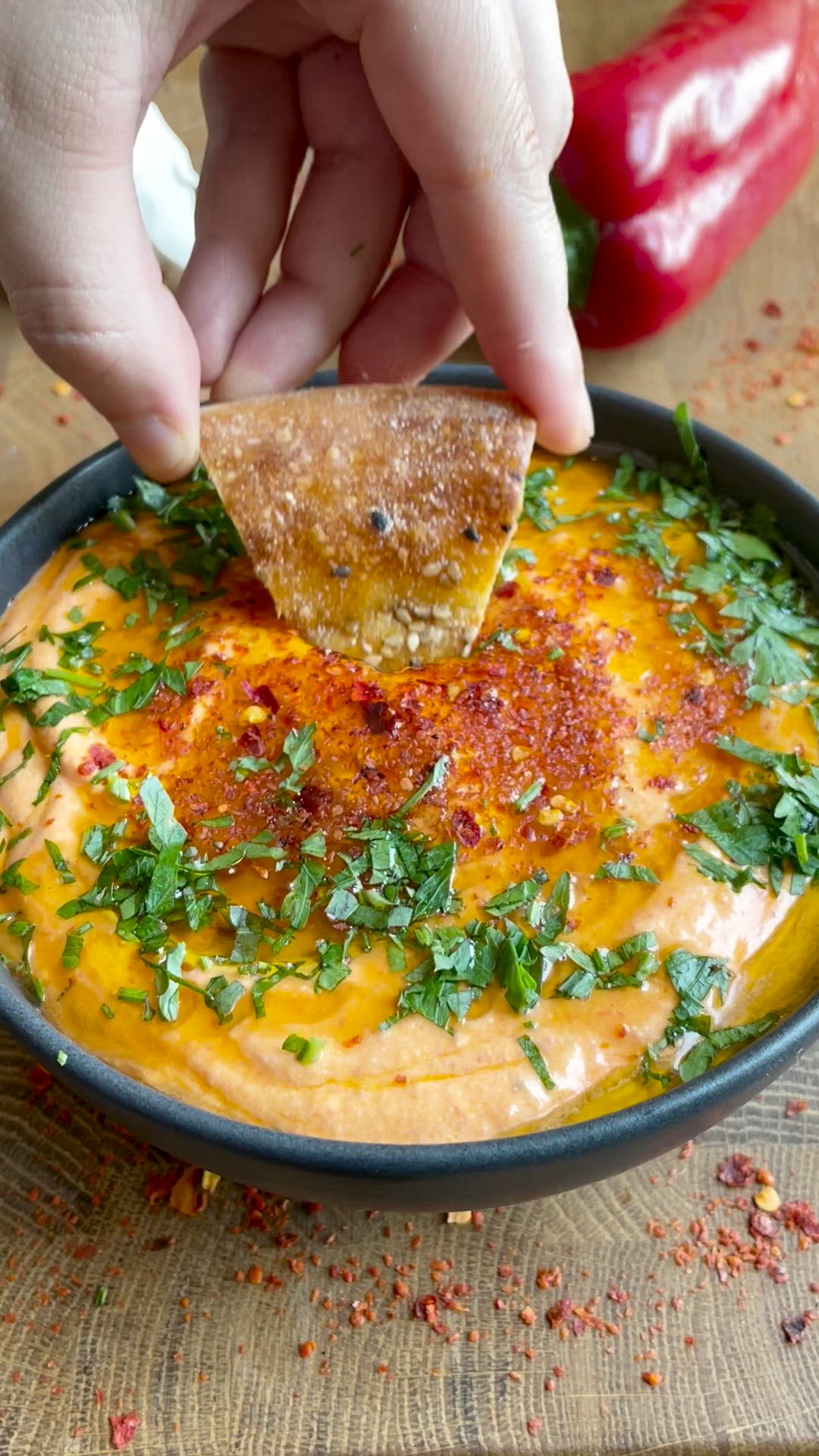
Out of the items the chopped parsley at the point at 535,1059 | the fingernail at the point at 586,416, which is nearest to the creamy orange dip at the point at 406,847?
the chopped parsley at the point at 535,1059

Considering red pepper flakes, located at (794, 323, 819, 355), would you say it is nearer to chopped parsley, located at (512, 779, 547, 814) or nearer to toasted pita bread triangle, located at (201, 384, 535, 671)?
toasted pita bread triangle, located at (201, 384, 535, 671)

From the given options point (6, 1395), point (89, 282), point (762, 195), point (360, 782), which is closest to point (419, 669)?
point (360, 782)

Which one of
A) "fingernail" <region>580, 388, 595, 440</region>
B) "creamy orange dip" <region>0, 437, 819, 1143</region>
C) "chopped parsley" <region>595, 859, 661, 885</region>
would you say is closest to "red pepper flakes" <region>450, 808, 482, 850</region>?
"creamy orange dip" <region>0, 437, 819, 1143</region>

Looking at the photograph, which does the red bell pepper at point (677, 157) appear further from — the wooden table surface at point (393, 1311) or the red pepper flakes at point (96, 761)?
the wooden table surface at point (393, 1311)

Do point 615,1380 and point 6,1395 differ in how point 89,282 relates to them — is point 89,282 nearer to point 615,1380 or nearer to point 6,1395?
point 6,1395

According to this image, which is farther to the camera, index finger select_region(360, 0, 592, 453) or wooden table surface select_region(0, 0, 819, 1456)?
index finger select_region(360, 0, 592, 453)
